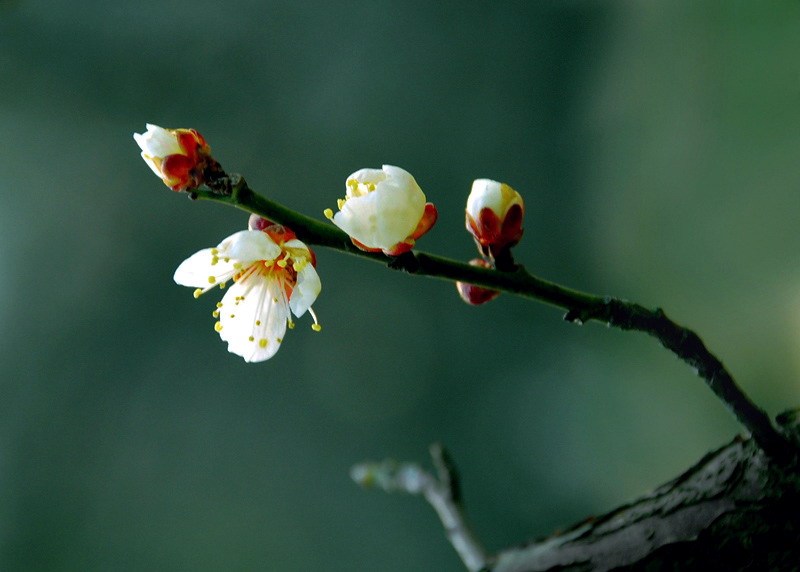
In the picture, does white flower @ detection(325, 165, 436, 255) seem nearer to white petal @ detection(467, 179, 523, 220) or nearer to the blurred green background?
white petal @ detection(467, 179, 523, 220)

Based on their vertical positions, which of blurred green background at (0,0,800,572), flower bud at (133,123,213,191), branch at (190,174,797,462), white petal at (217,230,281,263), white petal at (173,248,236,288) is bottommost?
branch at (190,174,797,462)

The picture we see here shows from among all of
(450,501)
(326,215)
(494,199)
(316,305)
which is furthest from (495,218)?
(316,305)

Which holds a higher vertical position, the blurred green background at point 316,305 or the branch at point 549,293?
the blurred green background at point 316,305

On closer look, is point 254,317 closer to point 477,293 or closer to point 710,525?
point 477,293

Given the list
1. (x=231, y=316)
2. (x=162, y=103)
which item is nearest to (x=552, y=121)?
(x=162, y=103)

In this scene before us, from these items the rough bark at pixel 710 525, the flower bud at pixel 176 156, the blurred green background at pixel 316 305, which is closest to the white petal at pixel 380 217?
the flower bud at pixel 176 156

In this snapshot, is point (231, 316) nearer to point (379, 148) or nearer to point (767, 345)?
point (767, 345)

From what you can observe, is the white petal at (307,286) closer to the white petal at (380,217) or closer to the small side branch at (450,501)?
the white petal at (380,217)

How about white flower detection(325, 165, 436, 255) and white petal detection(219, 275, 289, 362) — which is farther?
white petal detection(219, 275, 289, 362)

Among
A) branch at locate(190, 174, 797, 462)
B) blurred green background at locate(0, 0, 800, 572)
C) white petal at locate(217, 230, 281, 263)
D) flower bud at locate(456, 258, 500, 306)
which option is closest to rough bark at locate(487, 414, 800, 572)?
branch at locate(190, 174, 797, 462)
